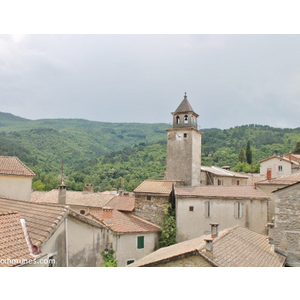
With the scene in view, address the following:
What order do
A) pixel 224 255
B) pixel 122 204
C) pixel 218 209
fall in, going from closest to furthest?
pixel 224 255 → pixel 218 209 → pixel 122 204

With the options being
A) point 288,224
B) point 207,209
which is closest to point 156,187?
point 207,209

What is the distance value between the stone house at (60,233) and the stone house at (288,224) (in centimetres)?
830

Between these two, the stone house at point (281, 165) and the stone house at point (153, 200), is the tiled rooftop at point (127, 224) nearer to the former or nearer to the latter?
the stone house at point (153, 200)

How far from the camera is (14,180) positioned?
1759cm

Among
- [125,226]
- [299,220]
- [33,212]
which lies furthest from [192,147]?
[33,212]

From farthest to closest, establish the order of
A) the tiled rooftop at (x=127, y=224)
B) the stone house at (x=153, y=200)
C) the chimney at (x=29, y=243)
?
the stone house at (x=153, y=200)
the tiled rooftop at (x=127, y=224)
the chimney at (x=29, y=243)

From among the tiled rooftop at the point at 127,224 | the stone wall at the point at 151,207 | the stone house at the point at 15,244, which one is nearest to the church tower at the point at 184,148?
the stone wall at the point at 151,207

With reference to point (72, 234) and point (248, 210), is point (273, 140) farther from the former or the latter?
point (72, 234)

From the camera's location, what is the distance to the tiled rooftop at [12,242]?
7.10 meters

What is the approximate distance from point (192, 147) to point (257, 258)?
52.8 ft

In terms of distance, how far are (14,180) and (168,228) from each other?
11669 mm

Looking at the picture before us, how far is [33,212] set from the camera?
1095 cm

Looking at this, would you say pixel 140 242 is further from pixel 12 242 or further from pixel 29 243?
pixel 12 242

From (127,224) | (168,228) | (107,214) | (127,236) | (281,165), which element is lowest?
(127,236)
